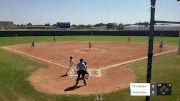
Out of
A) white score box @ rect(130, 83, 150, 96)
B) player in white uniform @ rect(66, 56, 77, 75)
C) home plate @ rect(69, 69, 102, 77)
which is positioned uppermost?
white score box @ rect(130, 83, 150, 96)

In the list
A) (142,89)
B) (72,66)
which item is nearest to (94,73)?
(72,66)

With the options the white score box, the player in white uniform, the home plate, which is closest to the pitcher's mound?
the home plate

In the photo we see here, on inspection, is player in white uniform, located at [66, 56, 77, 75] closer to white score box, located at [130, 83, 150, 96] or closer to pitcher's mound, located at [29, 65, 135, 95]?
pitcher's mound, located at [29, 65, 135, 95]

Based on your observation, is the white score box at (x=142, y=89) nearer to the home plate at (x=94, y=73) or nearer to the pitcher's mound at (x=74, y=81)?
the pitcher's mound at (x=74, y=81)

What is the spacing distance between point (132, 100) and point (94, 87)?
252 cm

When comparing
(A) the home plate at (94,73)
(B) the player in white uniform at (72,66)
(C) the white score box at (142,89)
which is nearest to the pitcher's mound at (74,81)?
(A) the home plate at (94,73)

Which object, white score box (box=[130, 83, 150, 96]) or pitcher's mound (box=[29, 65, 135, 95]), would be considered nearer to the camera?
white score box (box=[130, 83, 150, 96])

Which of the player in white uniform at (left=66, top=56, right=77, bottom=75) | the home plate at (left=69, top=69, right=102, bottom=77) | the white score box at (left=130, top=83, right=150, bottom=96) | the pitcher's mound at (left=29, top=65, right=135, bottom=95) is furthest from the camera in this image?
the player in white uniform at (left=66, top=56, right=77, bottom=75)

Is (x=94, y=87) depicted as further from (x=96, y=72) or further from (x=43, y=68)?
(x=43, y=68)

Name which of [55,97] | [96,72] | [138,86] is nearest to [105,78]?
[96,72]

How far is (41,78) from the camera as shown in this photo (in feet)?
43.1

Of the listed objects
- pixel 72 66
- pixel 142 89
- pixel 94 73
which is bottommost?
pixel 94 73

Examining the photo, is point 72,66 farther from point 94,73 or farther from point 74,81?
point 74,81

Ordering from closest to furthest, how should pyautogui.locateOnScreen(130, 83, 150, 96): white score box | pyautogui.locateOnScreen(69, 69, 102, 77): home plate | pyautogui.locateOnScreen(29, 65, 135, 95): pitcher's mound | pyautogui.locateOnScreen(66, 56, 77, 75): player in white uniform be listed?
pyautogui.locateOnScreen(130, 83, 150, 96): white score box
pyautogui.locateOnScreen(29, 65, 135, 95): pitcher's mound
pyautogui.locateOnScreen(69, 69, 102, 77): home plate
pyautogui.locateOnScreen(66, 56, 77, 75): player in white uniform
